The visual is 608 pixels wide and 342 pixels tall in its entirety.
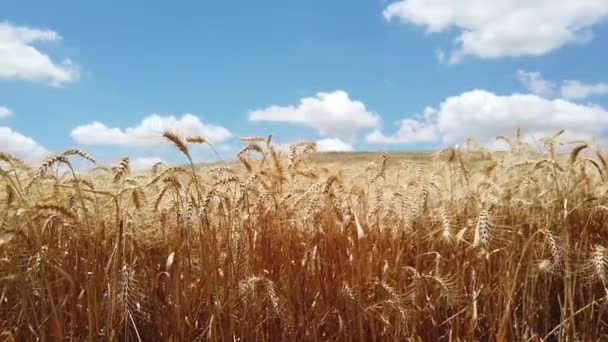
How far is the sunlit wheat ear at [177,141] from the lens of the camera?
2886 mm

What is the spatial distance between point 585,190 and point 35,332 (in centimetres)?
364

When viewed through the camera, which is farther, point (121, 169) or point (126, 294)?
point (121, 169)

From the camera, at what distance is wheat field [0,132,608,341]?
9.55 ft

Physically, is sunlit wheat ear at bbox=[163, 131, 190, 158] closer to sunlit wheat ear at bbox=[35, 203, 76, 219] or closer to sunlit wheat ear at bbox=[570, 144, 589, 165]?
sunlit wheat ear at bbox=[35, 203, 76, 219]

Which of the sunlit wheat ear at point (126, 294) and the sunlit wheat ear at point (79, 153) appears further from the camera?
the sunlit wheat ear at point (79, 153)

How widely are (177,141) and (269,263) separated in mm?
858

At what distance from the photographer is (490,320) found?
329 centimetres

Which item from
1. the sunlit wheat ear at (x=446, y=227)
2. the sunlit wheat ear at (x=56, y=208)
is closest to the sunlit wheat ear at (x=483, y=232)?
the sunlit wheat ear at (x=446, y=227)

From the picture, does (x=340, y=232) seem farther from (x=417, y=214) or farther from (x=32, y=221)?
(x=32, y=221)

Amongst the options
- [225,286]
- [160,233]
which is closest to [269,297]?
[225,286]

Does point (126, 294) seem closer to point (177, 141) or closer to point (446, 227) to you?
point (177, 141)

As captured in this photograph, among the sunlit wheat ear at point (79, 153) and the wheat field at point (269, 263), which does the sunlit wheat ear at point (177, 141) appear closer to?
the wheat field at point (269, 263)

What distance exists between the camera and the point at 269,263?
131 inches

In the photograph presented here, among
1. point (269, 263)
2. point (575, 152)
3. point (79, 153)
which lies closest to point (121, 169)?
point (79, 153)
